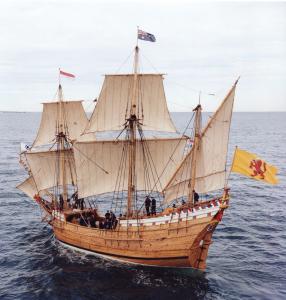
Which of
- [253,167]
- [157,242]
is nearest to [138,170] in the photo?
[157,242]

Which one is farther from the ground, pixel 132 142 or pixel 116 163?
pixel 132 142

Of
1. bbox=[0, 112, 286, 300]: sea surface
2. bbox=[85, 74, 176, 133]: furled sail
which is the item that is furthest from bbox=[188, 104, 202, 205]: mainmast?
bbox=[0, 112, 286, 300]: sea surface

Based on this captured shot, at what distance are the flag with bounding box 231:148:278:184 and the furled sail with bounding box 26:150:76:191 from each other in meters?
20.4

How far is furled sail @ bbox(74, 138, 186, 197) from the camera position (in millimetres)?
35438

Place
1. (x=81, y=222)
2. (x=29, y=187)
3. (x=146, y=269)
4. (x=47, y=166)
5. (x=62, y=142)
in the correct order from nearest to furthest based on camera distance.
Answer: (x=146, y=269) < (x=81, y=222) < (x=62, y=142) < (x=47, y=166) < (x=29, y=187)

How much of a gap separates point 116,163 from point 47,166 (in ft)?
30.6

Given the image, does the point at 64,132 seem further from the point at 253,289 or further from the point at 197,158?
the point at 253,289

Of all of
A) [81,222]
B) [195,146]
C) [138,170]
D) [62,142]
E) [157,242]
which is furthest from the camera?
[62,142]

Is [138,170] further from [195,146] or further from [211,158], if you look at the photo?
[211,158]

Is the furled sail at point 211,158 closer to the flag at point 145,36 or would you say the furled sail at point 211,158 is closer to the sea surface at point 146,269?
the sea surface at point 146,269

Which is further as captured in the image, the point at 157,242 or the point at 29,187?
the point at 29,187

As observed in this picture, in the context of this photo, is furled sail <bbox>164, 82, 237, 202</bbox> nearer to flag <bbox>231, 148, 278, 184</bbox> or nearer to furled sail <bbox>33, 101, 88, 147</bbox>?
flag <bbox>231, 148, 278, 184</bbox>

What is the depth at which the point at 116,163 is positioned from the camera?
119 ft

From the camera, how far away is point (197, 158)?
31.2 m
